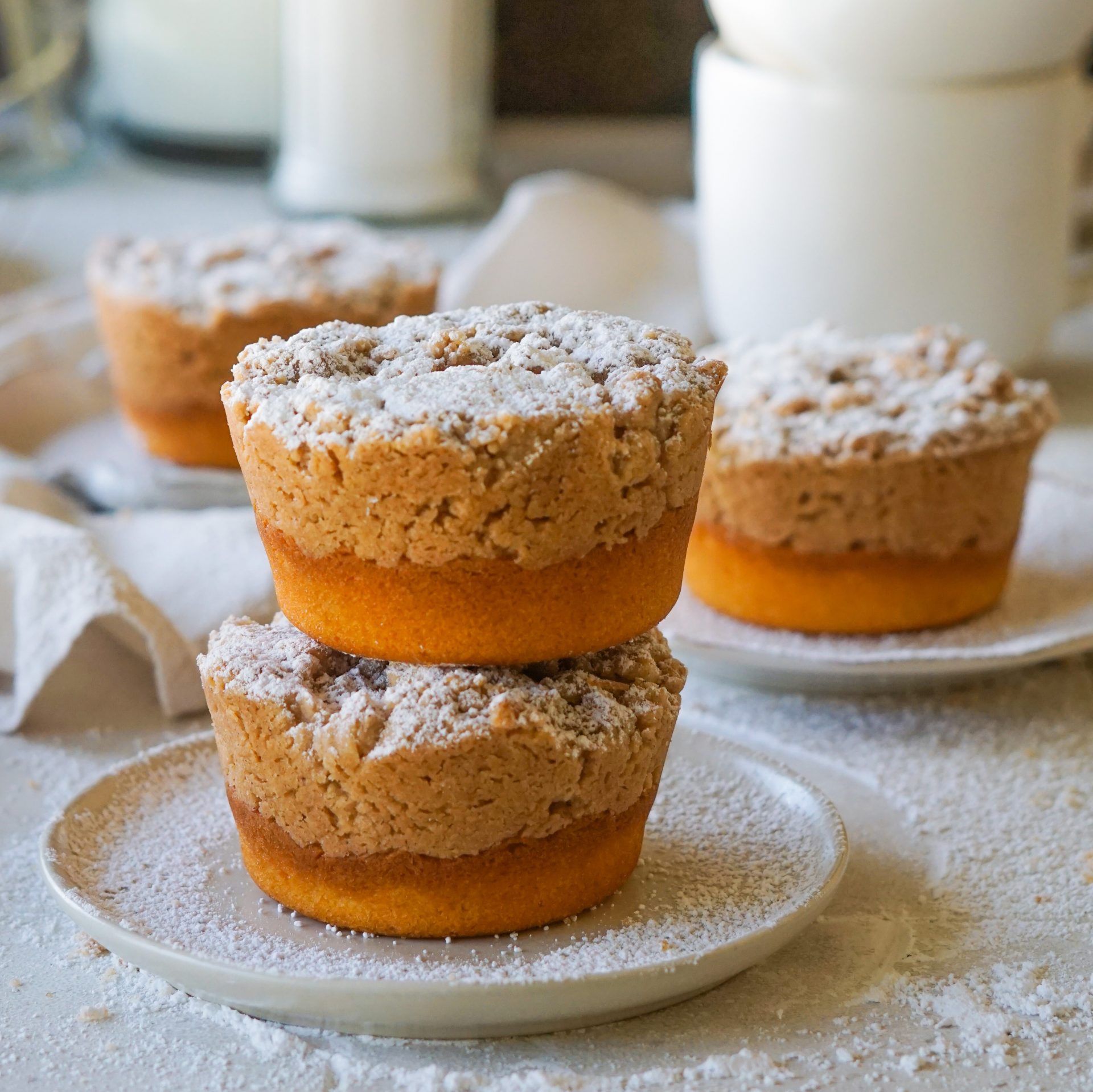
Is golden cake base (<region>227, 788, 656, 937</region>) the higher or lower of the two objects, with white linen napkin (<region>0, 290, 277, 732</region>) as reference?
higher

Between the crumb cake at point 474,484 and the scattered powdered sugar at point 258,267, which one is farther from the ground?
the crumb cake at point 474,484

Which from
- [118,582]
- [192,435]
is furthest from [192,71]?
[118,582]

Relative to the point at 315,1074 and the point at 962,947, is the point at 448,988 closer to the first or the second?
the point at 315,1074

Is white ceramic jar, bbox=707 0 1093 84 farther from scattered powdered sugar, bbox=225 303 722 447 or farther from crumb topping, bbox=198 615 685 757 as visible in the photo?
crumb topping, bbox=198 615 685 757

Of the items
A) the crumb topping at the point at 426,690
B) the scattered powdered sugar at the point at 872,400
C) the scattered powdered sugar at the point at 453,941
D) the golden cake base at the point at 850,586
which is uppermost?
the crumb topping at the point at 426,690

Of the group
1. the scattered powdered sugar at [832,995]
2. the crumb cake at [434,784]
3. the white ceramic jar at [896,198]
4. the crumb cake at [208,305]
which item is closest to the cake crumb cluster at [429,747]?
the crumb cake at [434,784]

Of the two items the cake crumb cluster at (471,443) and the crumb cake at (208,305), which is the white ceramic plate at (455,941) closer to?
the cake crumb cluster at (471,443)

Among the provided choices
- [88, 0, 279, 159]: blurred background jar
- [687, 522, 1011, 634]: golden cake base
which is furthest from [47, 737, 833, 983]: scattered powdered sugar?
[88, 0, 279, 159]: blurred background jar
